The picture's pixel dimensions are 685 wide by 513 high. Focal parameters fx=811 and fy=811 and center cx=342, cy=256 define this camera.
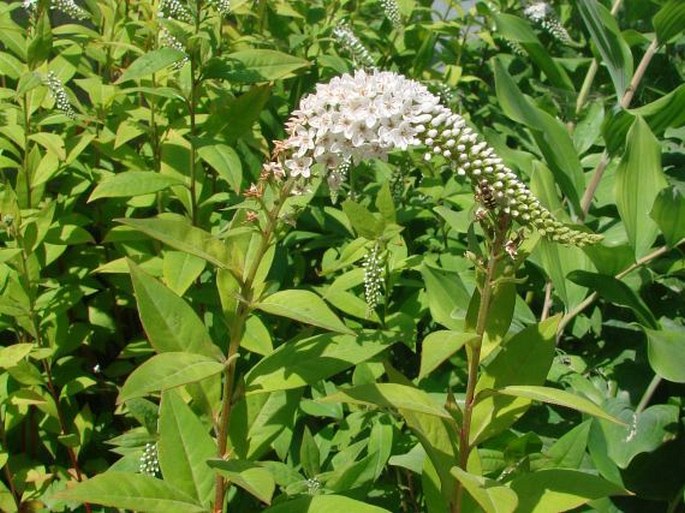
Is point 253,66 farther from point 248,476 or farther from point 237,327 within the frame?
point 248,476

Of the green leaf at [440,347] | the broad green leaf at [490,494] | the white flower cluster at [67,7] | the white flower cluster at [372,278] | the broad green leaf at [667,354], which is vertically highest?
the white flower cluster at [67,7]

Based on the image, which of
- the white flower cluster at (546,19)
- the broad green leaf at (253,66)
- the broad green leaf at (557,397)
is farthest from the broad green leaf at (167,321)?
the white flower cluster at (546,19)

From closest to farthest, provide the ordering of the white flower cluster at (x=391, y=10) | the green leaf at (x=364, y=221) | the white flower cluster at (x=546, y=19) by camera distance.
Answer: the green leaf at (x=364, y=221) < the white flower cluster at (x=391, y=10) < the white flower cluster at (x=546, y=19)

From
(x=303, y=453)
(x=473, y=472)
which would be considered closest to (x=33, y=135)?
(x=303, y=453)

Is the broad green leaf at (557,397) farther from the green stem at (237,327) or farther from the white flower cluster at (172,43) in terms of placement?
the white flower cluster at (172,43)

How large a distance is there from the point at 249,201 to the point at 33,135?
971 mm

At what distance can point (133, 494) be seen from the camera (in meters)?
1.57

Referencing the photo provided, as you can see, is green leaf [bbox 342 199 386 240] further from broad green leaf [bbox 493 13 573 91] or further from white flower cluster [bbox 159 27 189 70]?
broad green leaf [bbox 493 13 573 91]

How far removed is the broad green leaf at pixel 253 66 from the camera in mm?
2295

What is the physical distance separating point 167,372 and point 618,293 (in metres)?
1.29

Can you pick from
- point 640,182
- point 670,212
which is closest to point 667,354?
point 670,212

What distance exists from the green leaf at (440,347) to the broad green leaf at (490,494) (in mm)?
228

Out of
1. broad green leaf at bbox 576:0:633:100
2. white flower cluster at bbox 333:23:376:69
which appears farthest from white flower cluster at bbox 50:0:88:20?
broad green leaf at bbox 576:0:633:100

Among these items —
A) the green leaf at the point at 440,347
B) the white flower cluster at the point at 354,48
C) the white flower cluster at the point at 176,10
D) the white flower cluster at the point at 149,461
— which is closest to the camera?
the green leaf at the point at 440,347
